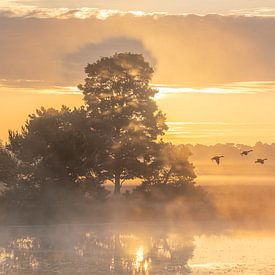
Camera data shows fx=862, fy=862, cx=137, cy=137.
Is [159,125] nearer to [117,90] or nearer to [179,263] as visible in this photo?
[117,90]

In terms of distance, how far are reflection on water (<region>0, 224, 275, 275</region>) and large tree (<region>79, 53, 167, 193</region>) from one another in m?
10.8

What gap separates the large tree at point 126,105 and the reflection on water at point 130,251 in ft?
35.5

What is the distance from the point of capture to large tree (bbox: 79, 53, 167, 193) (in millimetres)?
75250

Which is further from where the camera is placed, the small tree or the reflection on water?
the small tree

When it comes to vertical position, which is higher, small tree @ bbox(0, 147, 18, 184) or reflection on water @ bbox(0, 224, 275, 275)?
small tree @ bbox(0, 147, 18, 184)

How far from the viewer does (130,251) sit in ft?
167

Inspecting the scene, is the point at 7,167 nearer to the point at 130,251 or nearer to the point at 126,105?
the point at 126,105

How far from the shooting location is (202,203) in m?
74.1

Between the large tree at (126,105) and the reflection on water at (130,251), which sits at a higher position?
the large tree at (126,105)

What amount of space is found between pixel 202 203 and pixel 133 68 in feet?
43.7

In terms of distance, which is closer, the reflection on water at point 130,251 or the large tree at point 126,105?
the reflection on water at point 130,251

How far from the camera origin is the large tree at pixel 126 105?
247ft

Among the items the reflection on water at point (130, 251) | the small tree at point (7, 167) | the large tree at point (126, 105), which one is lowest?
the reflection on water at point (130, 251)

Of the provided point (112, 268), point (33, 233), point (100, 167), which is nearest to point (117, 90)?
point (100, 167)
